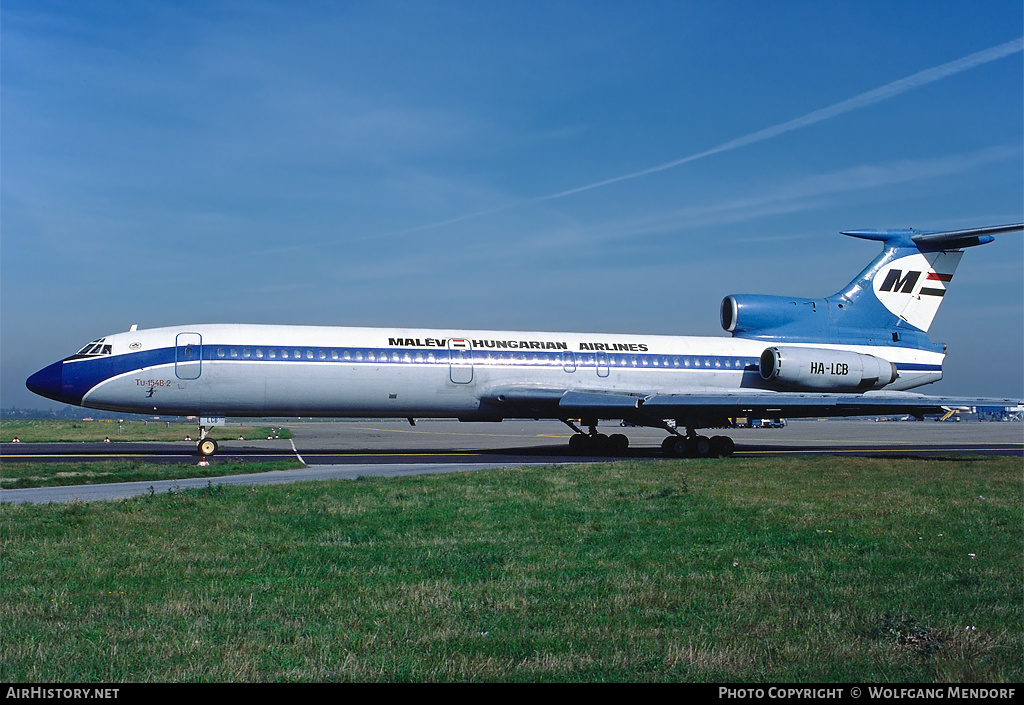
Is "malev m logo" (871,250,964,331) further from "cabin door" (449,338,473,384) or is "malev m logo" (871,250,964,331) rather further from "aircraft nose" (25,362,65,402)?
"aircraft nose" (25,362,65,402)

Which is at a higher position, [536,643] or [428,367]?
[428,367]

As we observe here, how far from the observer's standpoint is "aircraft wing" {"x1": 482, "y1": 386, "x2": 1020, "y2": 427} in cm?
2503

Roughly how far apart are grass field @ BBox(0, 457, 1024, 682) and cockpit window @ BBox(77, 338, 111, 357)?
12.6 meters

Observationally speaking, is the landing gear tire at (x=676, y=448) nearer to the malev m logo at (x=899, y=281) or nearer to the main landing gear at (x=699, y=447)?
the main landing gear at (x=699, y=447)

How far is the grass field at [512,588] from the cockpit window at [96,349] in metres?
12.6

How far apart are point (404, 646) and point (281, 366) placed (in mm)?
19600

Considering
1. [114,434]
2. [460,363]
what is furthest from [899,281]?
[114,434]

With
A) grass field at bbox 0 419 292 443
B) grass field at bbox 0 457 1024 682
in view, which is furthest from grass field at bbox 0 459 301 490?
grass field at bbox 0 419 292 443

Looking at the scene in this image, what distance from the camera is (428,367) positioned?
25.7 m

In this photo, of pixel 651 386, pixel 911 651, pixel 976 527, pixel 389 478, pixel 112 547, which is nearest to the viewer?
pixel 911 651

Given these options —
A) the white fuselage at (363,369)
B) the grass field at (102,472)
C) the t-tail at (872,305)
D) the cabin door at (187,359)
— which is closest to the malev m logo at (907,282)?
the t-tail at (872,305)

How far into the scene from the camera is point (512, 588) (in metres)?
7.57
